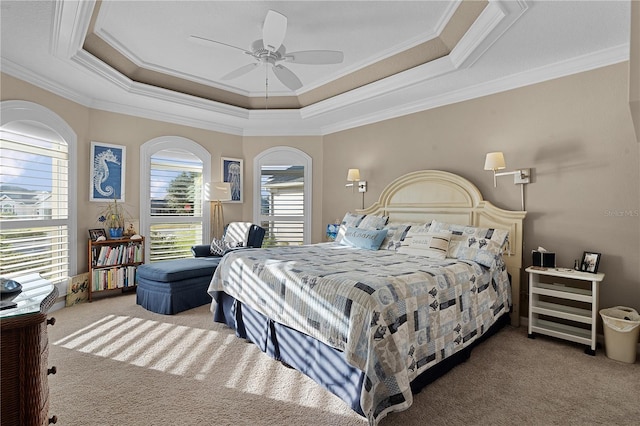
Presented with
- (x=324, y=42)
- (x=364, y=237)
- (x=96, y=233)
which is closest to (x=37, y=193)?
(x=96, y=233)

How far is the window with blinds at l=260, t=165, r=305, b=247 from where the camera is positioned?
612 centimetres

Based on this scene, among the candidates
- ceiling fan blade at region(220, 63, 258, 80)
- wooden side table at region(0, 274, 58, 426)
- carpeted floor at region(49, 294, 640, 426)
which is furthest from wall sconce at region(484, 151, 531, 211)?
wooden side table at region(0, 274, 58, 426)

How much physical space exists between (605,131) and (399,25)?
2195 mm

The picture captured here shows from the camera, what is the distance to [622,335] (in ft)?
8.96

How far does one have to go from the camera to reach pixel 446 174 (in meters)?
4.23

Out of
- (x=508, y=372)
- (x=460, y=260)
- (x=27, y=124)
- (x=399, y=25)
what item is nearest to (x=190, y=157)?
(x=27, y=124)

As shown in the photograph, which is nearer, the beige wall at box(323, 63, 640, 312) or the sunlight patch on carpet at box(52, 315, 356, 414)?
the sunlight patch on carpet at box(52, 315, 356, 414)

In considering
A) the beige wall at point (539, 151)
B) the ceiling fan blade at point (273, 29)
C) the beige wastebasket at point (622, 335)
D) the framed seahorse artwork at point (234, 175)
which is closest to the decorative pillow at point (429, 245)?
the beige wall at point (539, 151)

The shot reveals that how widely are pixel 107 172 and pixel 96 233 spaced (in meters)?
0.87

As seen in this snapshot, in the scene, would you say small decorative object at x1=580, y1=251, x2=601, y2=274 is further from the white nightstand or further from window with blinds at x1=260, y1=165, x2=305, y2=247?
window with blinds at x1=260, y1=165, x2=305, y2=247

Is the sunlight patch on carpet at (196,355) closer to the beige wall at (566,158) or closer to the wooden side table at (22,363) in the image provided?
the wooden side table at (22,363)

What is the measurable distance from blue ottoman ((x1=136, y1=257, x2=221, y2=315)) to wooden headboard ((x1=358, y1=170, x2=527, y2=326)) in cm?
256

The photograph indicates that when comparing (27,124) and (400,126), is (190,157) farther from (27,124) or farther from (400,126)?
(400,126)

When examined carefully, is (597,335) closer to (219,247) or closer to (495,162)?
(495,162)
